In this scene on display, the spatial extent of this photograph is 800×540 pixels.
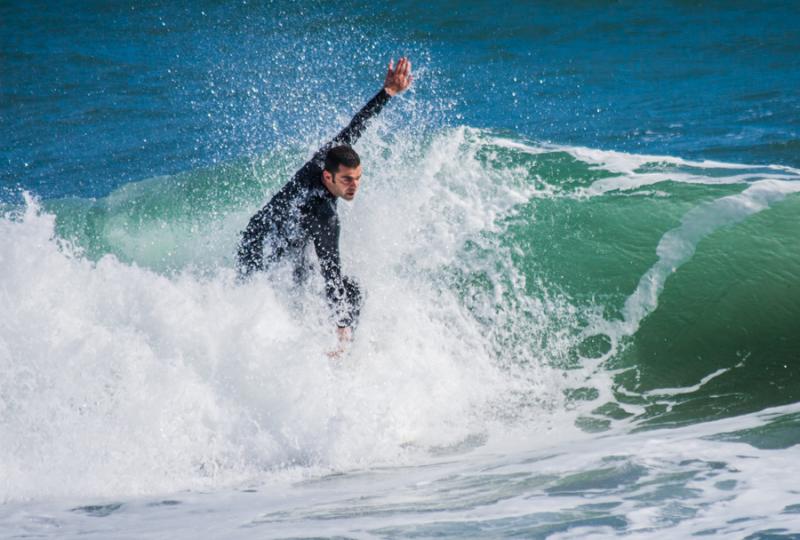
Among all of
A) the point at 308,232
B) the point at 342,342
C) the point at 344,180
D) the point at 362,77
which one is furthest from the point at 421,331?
the point at 362,77

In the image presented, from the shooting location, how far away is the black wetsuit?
552 centimetres

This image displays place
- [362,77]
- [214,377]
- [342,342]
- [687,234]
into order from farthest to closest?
[362,77] → [687,234] → [342,342] → [214,377]

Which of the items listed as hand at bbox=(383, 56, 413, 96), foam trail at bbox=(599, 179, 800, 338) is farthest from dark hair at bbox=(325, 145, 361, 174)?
foam trail at bbox=(599, 179, 800, 338)

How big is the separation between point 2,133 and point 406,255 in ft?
28.4

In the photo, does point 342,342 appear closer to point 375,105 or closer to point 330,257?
point 330,257

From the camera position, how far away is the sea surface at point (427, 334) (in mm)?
4039

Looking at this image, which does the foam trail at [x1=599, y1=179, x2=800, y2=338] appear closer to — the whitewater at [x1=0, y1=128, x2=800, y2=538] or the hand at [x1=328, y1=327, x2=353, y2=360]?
the whitewater at [x1=0, y1=128, x2=800, y2=538]

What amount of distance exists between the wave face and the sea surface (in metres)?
0.02

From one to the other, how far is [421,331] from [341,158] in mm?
1478

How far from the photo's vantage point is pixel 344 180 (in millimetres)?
5402

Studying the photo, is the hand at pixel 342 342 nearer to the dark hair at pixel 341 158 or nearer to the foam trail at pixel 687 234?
the dark hair at pixel 341 158

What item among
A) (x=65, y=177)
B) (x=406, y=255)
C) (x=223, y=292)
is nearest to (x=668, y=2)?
(x=65, y=177)

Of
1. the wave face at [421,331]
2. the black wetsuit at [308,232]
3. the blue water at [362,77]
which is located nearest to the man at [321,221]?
the black wetsuit at [308,232]

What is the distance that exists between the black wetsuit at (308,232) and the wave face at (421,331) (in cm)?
16
